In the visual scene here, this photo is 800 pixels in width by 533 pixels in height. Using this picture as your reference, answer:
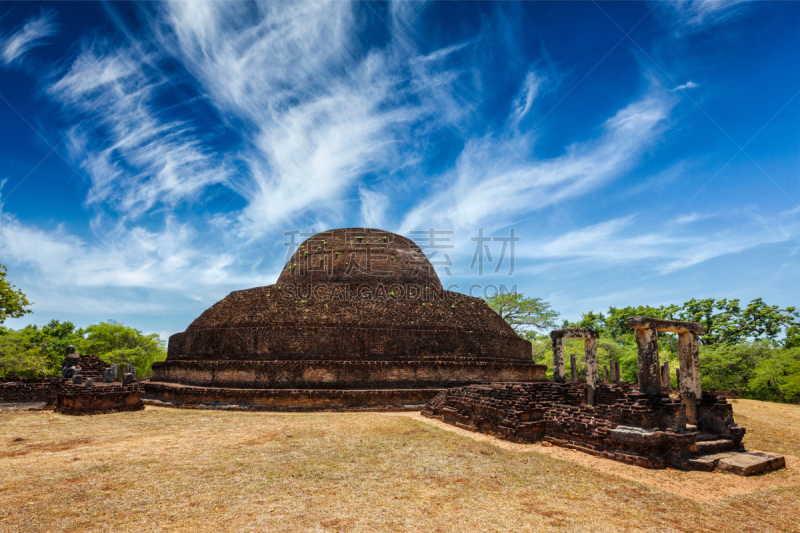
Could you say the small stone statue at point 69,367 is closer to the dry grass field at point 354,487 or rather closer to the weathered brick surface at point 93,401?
the weathered brick surface at point 93,401

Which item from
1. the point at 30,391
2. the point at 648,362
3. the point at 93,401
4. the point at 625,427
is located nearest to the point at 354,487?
the point at 625,427

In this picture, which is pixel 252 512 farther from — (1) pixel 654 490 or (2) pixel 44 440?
(2) pixel 44 440

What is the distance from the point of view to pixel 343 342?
53.0 ft

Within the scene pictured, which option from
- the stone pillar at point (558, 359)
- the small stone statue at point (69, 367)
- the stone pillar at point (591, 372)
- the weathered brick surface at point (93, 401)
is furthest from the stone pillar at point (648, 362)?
the small stone statue at point (69, 367)

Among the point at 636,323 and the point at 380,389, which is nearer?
the point at 636,323

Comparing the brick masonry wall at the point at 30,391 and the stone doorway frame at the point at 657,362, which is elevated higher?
the stone doorway frame at the point at 657,362

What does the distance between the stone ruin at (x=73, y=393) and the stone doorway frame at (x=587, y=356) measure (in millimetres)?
13606

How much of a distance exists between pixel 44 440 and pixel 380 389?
920 cm

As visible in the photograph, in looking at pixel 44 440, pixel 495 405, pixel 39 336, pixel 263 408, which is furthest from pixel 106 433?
pixel 39 336

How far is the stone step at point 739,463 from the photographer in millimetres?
6516

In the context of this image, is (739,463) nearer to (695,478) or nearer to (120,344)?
(695,478)

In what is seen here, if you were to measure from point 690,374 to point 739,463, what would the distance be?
2423 millimetres

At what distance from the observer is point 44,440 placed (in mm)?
8531

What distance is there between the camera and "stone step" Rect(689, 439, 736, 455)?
712 centimetres
